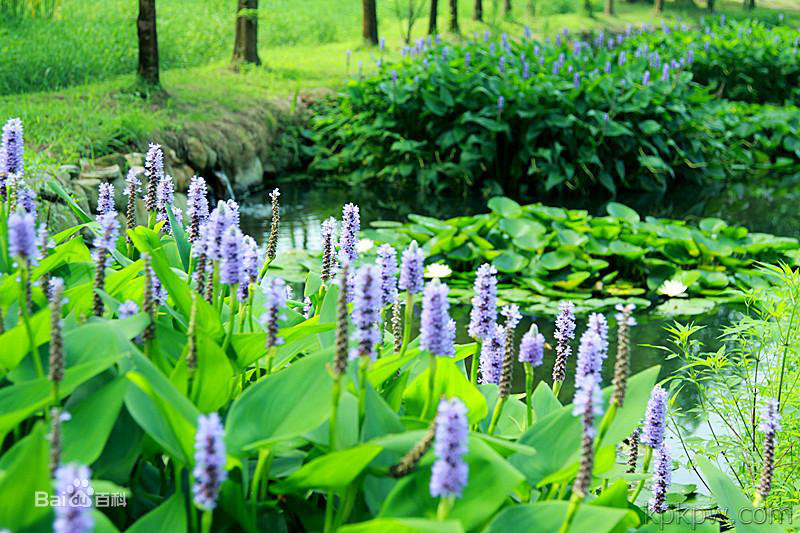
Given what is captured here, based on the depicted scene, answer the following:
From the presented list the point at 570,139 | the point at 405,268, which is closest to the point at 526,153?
the point at 570,139

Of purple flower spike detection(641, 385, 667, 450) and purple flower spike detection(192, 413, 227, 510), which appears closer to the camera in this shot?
purple flower spike detection(192, 413, 227, 510)

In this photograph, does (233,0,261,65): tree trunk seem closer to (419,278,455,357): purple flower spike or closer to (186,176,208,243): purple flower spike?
(186,176,208,243): purple flower spike

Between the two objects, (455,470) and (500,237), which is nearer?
(455,470)

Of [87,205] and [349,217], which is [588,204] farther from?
[349,217]

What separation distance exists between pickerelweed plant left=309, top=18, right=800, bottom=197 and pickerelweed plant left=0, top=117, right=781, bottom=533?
7501 millimetres

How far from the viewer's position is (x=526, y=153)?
935 cm

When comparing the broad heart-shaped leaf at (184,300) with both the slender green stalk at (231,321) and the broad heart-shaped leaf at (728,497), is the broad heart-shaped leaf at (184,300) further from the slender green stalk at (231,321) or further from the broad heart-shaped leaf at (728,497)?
the broad heart-shaped leaf at (728,497)

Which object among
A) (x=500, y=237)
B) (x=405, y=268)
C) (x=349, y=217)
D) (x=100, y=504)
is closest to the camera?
(x=100, y=504)

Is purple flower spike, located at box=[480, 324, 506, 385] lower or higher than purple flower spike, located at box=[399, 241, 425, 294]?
lower

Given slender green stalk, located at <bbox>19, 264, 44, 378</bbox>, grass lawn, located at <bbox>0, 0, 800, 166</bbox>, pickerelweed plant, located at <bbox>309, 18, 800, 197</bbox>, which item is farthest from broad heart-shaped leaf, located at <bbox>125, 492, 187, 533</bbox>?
pickerelweed plant, located at <bbox>309, 18, 800, 197</bbox>

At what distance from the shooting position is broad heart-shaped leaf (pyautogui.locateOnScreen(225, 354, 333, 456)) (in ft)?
4.59

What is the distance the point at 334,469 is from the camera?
1.32 metres

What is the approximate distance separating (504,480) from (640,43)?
581 inches

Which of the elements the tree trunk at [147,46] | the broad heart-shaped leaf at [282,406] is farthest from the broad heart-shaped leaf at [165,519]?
the tree trunk at [147,46]
